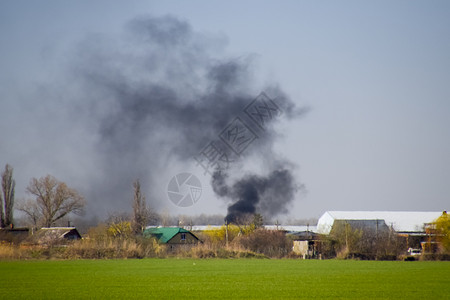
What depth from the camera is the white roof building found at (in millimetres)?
76062

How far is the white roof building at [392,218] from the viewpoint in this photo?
76062 mm

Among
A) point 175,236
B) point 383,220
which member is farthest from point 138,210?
point 383,220

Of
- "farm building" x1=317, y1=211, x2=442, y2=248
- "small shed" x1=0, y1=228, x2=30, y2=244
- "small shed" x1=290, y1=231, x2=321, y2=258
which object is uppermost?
"farm building" x1=317, y1=211, x2=442, y2=248

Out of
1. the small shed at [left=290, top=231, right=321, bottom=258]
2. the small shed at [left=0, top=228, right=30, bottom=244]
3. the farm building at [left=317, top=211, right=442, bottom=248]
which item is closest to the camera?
the small shed at [left=290, top=231, right=321, bottom=258]

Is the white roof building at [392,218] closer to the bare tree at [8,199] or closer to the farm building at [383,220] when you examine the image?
the farm building at [383,220]

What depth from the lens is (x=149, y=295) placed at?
56.4 ft

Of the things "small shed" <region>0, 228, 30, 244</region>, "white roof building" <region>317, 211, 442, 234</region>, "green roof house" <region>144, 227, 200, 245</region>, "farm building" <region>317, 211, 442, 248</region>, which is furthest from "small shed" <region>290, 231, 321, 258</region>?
"small shed" <region>0, 228, 30, 244</region>

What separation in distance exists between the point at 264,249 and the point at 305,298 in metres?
40.9

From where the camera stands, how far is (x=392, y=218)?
78688 millimetres

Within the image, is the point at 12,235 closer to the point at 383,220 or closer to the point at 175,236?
the point at 175,236

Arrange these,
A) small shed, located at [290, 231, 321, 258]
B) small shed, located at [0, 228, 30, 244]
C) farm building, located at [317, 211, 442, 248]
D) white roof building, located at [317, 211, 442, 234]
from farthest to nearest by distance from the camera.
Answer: white roof building, located at [317, 211, 442, 234]
farm building, located at [317, 211, 442, 248]
small shed, located at [0, 228, 30, 244]
small shed, located at [290, 231, 321, 258]

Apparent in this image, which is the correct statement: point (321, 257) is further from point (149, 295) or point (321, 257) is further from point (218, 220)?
point (218, 220)

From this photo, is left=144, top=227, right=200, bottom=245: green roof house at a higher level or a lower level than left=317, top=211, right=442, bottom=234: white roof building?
lower

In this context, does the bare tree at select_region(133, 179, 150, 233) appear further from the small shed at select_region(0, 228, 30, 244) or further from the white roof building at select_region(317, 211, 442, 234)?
the white roof building at select_region(317, 211, 442, 234)
